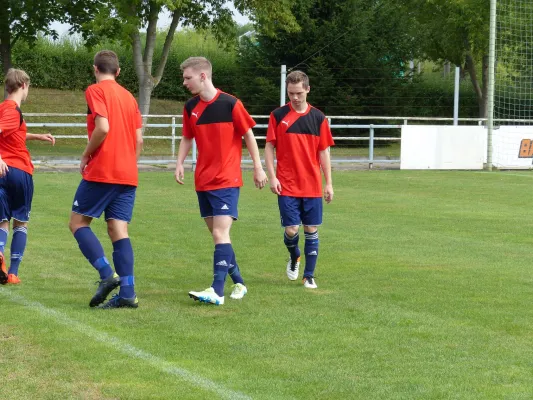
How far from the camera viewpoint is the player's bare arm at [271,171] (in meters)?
8.67

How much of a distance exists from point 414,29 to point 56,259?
1376 inches

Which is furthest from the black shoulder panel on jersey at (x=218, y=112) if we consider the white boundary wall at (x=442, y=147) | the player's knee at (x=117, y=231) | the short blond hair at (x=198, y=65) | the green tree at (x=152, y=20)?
the green tree at (x=152, y=20)

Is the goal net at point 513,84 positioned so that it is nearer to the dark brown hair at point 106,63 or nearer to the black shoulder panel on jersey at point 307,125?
the black shoulder panel on jersey at point 307,125

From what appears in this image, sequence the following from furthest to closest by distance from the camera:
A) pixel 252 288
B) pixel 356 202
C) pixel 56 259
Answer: pixel 356 202, pixel 56 259, pixel 252 288

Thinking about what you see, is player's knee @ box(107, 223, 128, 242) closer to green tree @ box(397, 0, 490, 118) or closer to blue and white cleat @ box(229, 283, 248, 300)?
blue and white cleat @ box(229, 283, 248, 300)

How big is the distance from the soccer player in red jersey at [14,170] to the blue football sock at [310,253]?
2.42m

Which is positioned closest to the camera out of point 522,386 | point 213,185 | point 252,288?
point 522,386

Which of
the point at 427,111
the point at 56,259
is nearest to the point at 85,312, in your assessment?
the point at 56,259

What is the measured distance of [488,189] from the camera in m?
20.3

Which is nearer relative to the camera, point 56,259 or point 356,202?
point 56,259

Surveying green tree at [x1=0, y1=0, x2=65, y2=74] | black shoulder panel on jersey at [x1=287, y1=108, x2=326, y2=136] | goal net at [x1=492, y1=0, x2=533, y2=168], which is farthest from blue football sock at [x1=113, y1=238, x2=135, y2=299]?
green tree at [x1=0, y1=0, x2=65, y2=74]

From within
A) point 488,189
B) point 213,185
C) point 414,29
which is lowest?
point 488,189

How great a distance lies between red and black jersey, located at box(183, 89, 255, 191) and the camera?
7938 millimetres

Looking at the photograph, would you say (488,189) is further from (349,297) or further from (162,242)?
(349,297)
